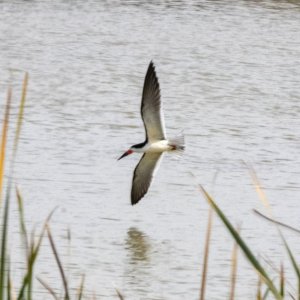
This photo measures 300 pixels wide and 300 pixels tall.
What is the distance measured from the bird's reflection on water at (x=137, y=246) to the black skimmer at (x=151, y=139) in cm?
71

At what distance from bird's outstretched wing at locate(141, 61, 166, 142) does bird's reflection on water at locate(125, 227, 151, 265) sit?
0.94 metres

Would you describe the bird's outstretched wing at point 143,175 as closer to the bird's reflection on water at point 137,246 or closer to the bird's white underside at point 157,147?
the bird's white underside at point 157,147

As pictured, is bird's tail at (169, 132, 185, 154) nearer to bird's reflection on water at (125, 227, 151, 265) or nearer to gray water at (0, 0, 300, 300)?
gray water at (0, 0, 300, 300)

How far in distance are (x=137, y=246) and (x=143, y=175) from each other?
1.12 meters

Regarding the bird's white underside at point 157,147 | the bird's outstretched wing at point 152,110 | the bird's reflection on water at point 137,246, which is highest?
the bird's outstretched wing at point 152,110

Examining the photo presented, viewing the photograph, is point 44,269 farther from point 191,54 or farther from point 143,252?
point 191,54

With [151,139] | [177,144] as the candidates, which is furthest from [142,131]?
[177,144]

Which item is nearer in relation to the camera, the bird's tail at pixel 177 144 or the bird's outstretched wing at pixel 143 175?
the bird's outstretched wing at pixel 143 175

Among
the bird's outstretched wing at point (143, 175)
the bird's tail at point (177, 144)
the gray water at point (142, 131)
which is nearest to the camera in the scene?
the gray water at point (142, 131)

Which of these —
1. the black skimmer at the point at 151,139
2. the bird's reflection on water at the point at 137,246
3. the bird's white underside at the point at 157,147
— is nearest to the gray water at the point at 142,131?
the bird's reflection on water at the point at 137,246

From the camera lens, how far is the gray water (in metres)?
6.50

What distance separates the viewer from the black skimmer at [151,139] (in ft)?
25.4

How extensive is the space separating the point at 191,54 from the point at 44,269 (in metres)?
8.04

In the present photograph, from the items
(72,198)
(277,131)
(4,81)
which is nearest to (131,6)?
(4,81)
